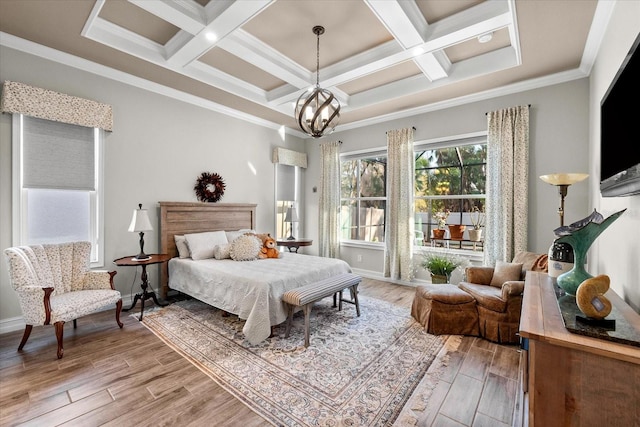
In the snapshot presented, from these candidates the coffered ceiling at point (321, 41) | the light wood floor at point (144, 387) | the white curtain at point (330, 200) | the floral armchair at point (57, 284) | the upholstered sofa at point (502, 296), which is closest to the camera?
the light wood floor at point (144, 387)

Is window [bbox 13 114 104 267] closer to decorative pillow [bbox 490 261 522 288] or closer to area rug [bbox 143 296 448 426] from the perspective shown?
area rug [bbox 143 296 448 426]

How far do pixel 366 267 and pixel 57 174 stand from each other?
4715 millimetres

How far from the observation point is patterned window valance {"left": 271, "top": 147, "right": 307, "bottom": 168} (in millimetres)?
5527

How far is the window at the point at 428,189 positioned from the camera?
→ 14.1 ft

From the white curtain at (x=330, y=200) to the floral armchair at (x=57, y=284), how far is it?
143 inches

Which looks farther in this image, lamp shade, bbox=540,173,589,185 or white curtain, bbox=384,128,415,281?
white curtain, bbox=384,128,415,281

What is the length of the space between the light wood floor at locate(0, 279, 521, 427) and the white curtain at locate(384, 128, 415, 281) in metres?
2.04

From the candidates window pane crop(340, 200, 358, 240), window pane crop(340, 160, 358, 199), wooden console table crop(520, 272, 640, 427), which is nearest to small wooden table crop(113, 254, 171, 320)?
window pane crop(340, 200, 358, 240)

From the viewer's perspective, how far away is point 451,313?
2891 millimetres

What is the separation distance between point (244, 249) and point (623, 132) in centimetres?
367

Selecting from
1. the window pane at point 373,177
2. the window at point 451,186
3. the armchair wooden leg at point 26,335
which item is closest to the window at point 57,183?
the armchair wooden leg at point 26,335

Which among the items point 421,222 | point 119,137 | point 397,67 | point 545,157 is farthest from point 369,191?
point 119,137

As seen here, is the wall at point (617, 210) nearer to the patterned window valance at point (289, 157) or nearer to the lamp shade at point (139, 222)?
the lamp shade at point (139, 222)

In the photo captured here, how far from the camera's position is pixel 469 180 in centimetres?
436
